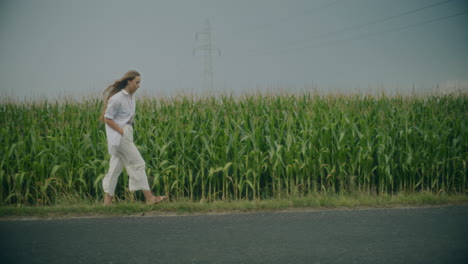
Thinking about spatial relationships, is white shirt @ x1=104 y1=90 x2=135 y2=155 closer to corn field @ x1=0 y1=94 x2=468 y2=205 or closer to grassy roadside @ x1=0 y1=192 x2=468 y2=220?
grassy roadside @ x1=0 y1=192 x2=468 y2=220

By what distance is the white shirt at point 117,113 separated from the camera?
686cm

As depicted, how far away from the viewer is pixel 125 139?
706 cm

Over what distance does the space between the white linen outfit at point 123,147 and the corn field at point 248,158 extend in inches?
28.5

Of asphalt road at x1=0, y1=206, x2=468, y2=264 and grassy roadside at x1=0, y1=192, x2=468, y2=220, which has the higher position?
grassy roadside at x1=0, y1=192, x2=468, y2=220

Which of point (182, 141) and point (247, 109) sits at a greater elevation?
point (247, 109)

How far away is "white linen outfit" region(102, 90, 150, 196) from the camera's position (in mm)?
6918

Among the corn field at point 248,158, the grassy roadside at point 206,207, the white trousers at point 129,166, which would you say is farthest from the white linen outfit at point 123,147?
the corn field at point 248,158

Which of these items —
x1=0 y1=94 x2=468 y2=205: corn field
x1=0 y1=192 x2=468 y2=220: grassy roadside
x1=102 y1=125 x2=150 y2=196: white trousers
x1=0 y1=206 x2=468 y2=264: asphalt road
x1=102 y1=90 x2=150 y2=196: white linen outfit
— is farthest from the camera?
x1=0 y1=94 x2=468 y2=205: corn field

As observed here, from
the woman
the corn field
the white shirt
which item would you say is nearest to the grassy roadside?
the woman

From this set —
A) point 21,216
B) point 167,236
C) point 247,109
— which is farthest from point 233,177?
point 21,216

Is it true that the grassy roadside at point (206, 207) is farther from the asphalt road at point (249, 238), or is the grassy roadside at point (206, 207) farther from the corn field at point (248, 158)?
the corn field at point (248, 158)

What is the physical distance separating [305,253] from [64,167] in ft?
19.7

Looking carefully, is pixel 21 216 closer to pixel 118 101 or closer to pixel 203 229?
pixel 118 101

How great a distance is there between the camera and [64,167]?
27.5 ft
